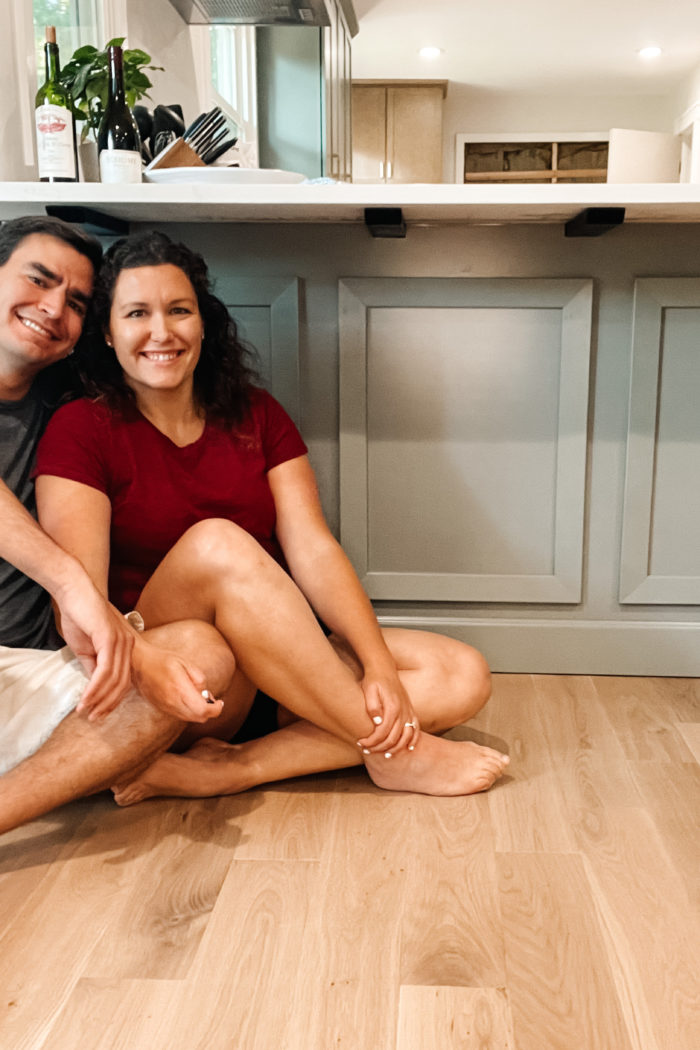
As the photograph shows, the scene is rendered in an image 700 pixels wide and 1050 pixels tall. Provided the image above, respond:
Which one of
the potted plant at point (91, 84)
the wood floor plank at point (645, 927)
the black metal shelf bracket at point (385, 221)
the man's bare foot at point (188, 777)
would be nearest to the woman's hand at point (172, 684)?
the man's bare foot at point (188, 777)

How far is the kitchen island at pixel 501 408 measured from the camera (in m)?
1.91

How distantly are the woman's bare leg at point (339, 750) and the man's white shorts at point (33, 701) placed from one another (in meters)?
0.22

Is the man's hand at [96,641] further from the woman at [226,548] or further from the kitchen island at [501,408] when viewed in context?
the kitchen island at [501,408]

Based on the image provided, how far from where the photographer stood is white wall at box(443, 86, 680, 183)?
27.0 feet

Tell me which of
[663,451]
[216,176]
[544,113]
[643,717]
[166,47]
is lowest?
[643,717]

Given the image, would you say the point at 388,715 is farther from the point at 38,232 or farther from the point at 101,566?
the point at 38,232

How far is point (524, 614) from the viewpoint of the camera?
206 centimetres

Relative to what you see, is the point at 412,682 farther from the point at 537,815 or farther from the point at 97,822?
the point at 97,822

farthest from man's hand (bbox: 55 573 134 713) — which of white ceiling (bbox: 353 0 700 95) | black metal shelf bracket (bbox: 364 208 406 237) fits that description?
white ceiling (bbox: 353 0 700 95)

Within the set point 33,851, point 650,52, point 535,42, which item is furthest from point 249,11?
point 650,52

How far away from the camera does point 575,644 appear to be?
205cm

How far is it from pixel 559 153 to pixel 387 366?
7379 mm

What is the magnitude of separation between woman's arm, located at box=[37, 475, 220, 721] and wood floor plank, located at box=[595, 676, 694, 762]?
0.82 meters

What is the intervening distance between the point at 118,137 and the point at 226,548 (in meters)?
0.96
